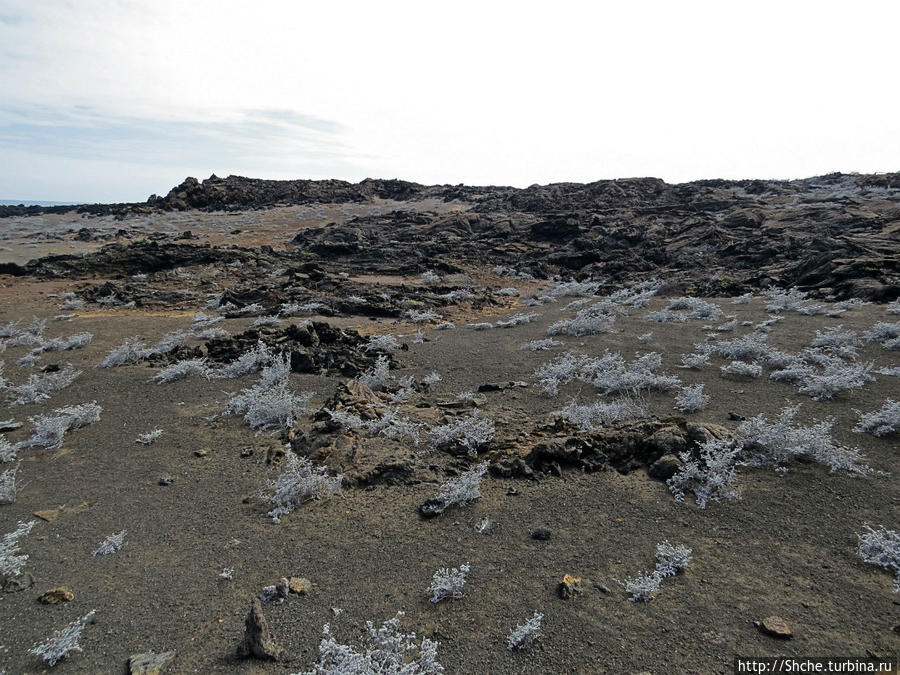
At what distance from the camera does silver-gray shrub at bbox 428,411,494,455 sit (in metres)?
5.31

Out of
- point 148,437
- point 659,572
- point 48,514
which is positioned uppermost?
point 659,572

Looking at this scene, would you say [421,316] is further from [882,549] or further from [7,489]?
[882,549]

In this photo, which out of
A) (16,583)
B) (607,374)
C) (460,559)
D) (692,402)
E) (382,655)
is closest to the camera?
(382,655)

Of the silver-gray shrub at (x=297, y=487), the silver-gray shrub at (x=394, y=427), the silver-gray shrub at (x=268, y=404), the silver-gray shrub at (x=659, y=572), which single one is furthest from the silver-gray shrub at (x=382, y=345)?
the silver-gray shrub at (x=659, y=572)

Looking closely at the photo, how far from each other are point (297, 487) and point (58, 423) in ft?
12.2

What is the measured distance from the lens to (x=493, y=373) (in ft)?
27.7

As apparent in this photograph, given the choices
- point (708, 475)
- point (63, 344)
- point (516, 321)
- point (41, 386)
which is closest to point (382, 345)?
point (516, 321)

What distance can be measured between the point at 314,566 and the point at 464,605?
1.25 m

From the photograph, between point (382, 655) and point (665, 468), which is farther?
point (665, 468)

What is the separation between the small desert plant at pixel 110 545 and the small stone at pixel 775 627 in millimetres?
4761

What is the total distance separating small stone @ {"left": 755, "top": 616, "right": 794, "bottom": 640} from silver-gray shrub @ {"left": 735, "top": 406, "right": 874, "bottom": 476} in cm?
187

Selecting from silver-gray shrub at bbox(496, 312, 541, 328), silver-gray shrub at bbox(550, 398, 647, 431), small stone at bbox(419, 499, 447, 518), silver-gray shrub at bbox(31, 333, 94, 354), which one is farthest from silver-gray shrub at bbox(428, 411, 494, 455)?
silver-gray shrub at bbox(31, 333, 94, 354)

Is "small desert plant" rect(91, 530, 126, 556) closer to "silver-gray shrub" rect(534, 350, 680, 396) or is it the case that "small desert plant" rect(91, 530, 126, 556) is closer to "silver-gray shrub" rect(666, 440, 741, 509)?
"silver-gray shrub" rect(666, 440, 741, 509)

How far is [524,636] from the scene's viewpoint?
289cm
